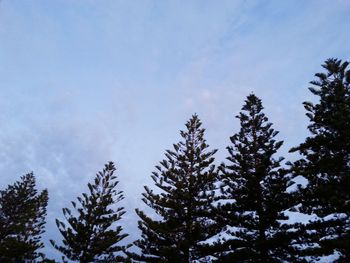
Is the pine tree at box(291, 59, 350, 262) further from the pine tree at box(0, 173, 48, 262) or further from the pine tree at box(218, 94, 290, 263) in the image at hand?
the pine tree at box(0, 173, 48, 262)

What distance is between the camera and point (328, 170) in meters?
15.9

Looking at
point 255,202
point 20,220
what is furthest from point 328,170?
point 20,220

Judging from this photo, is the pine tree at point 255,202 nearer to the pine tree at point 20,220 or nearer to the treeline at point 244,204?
the treeline at point 244,204

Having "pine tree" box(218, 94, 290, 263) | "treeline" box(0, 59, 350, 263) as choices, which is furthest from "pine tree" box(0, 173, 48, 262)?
"pine tree" box(218, 94, 290, 263)

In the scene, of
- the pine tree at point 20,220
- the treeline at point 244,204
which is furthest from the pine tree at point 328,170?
the pine tree at point 20,220

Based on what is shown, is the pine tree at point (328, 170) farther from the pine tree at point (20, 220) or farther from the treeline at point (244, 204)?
the pine tree at point (20, 220)

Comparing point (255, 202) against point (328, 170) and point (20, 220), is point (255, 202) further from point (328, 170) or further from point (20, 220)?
point (20, 220)

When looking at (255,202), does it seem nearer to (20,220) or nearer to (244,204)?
(244,204)

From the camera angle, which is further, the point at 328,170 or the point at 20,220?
the point at 20,220

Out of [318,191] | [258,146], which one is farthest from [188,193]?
[318,191]

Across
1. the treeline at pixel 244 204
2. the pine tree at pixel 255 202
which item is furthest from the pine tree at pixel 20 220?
the pine tree at pixel 255 202

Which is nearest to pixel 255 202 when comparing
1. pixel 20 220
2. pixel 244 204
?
pixel 244 204

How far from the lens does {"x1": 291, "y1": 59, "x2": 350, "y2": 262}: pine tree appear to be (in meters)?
15.2

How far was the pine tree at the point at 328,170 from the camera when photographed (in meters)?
15.2
